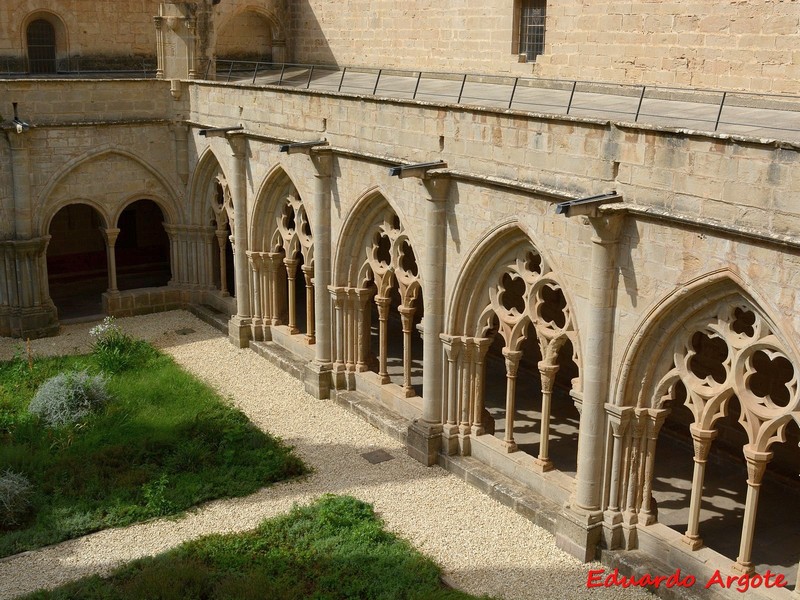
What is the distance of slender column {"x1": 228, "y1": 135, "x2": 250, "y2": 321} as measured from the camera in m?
19.0

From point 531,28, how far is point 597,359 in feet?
33.7

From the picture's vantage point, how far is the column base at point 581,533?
451 inches

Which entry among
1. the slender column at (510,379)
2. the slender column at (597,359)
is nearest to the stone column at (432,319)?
the slender column at (510,379)

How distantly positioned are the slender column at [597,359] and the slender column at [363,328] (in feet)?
19.1

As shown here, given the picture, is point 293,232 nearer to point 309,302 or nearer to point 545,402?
point 309,302

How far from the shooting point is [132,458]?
14.0 metres

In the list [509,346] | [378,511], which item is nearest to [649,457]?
[509,346]

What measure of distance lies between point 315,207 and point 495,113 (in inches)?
192

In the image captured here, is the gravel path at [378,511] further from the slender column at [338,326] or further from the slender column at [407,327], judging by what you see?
the slender column at [407,327]

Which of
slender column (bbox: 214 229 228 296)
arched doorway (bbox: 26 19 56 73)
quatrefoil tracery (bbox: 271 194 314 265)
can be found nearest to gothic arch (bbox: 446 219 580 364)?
quatrefoil tracery (bbox: 271 194 314 265)

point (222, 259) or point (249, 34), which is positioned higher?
point (249, 34)

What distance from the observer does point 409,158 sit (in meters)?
14.2

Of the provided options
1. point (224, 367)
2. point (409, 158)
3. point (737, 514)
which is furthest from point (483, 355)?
point (224, 367)

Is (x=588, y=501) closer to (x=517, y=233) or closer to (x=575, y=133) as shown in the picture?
(x=517, y=233)
